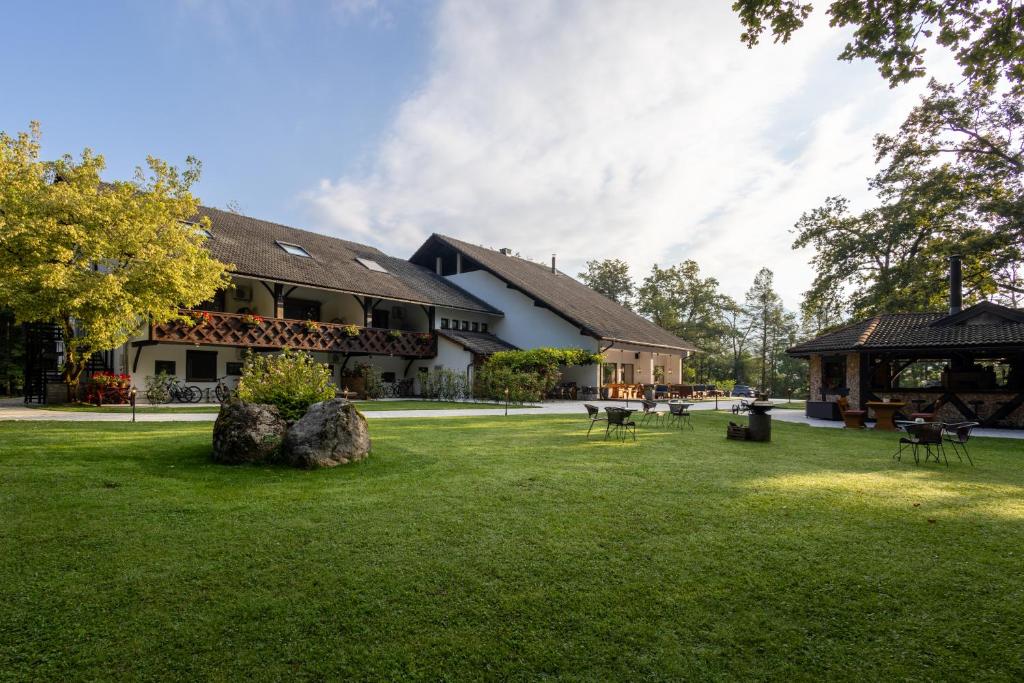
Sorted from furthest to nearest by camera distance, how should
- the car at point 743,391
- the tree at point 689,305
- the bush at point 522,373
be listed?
1. the tree at point 689,305
2. the car at point 743,391
3. the bush at point 522,373

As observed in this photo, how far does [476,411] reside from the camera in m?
16.5

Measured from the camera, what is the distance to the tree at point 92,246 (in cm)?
1240

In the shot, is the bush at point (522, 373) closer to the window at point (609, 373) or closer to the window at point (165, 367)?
the window at point (609, 373)

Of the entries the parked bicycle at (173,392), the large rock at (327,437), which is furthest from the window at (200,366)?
the large rock at (327,437)

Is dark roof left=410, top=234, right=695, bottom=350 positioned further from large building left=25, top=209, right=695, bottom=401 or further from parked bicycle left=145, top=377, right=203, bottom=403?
parked bicycle left=145, top=377, right=203, bottom=403

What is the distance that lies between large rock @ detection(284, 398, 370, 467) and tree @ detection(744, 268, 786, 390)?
51.7 meters

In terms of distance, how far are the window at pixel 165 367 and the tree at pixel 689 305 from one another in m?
39.3

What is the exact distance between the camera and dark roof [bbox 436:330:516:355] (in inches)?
941

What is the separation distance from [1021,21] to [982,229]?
68.4 feet

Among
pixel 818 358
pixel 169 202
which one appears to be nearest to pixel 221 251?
pixel 169 202

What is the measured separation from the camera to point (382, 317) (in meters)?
25.8

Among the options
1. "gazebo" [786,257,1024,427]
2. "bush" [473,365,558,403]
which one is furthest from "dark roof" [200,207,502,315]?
"gazebo" [786,257,1024,427]

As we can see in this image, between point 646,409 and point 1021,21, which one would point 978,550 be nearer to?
point 1021,21

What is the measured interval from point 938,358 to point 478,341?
1785 cm
